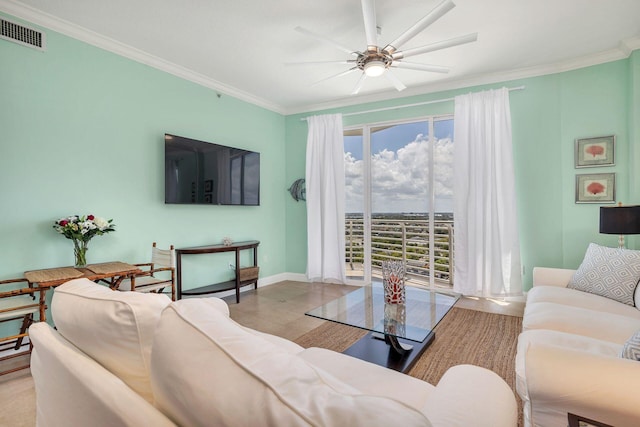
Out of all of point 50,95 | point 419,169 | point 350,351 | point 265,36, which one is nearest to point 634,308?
point 350,351

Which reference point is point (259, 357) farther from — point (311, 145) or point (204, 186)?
point (311, 145)

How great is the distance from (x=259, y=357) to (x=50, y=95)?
3181mm

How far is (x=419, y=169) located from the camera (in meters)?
4.18

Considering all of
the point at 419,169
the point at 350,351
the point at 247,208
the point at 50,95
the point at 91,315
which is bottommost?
the point at 350,351

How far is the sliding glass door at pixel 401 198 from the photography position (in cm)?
407

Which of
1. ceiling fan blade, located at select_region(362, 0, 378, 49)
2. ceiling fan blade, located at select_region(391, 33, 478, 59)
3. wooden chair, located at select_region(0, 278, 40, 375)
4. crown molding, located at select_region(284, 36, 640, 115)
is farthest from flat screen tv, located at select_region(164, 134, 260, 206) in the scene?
ceiling fan blade, located at select_region(391, 33, 478, 59)

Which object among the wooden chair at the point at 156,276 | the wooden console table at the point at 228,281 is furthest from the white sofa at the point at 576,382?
the wooden console table at the point at 228,281

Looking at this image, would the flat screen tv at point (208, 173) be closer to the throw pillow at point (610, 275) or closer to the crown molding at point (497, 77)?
the crown molding at point (497, 77)

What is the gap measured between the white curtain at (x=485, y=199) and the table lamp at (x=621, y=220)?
89 centimetres

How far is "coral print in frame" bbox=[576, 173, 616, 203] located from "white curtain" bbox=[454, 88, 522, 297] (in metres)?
0.66

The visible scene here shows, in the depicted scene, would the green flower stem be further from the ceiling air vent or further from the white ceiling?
the white ceiling

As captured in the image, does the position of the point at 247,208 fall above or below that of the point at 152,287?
above

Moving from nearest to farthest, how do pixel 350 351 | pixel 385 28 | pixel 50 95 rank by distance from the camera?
pixel 350 351 → pixel 50 95 → pixel 385 28

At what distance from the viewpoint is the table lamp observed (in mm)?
2555
